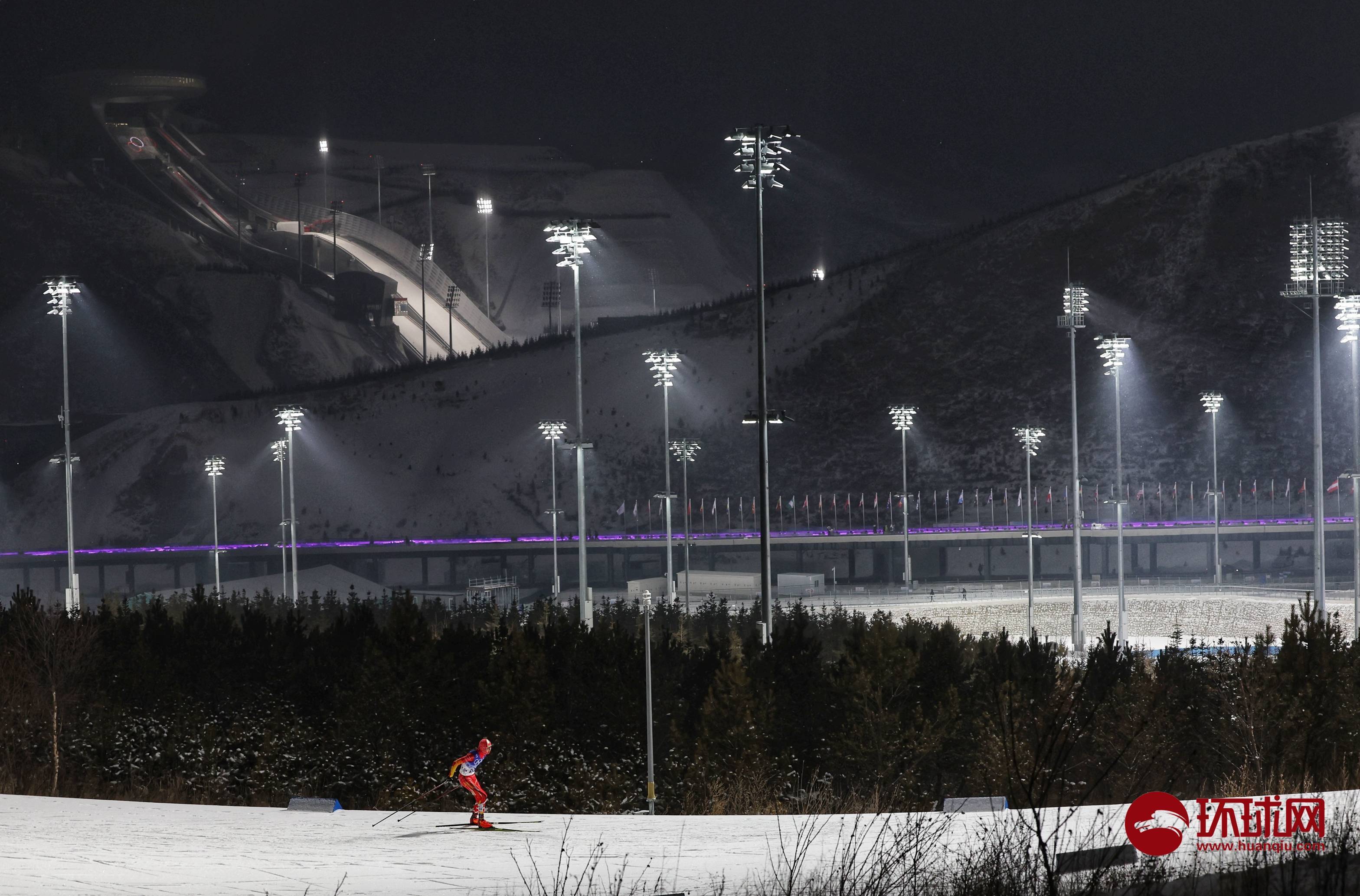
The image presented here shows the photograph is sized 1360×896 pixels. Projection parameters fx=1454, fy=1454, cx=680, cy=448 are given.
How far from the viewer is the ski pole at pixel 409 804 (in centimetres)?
1725

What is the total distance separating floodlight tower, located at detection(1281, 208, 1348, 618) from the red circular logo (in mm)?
21911

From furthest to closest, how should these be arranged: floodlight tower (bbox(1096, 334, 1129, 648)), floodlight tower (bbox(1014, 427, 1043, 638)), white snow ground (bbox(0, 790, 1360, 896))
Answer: floodlight tower (bbox(1014, 427, 1043, 638))
floodlight tower (bbox(1096, 334, 1129, 648))
white snow ground (bbox(0, 790, 1360, 896))

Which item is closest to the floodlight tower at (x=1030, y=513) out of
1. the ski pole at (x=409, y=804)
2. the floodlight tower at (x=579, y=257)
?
the floodlight tower at (x=579, y=257)

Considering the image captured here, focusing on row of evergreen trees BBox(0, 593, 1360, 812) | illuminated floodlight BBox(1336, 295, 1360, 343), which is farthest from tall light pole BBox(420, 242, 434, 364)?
row of evergreen trees BBox(0, 593, 1360, 812)

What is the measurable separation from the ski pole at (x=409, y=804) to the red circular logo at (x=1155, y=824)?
337 inches

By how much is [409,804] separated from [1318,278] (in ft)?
101

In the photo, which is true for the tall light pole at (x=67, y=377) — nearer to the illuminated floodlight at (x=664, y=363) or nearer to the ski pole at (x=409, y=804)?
the illuminated floodlight at (x=664, y=363)

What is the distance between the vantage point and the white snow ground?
1261cm

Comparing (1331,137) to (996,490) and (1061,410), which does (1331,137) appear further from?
(996,490)

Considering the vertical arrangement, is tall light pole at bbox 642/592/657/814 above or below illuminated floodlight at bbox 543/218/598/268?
below

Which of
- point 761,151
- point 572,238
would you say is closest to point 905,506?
point 572,238

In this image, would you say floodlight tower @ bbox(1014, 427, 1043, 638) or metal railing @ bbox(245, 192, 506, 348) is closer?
floodlight tower @ bbox(1014, 427, 1043, 638)

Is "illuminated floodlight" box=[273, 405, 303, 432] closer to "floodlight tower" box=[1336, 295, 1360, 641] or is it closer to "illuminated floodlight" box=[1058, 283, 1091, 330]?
"illuminated floodlight" box=[1058, 283, 1091, 330]

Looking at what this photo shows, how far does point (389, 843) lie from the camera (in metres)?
15.5
